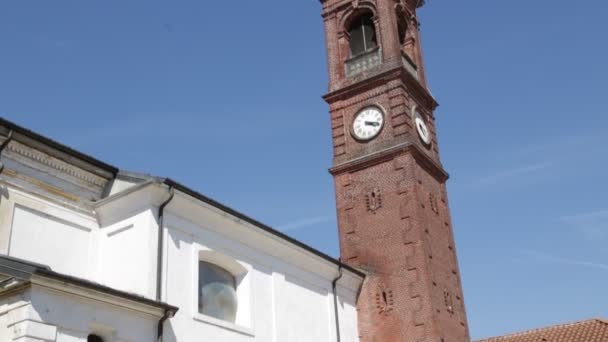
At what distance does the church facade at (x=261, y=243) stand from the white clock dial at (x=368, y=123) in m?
0.05

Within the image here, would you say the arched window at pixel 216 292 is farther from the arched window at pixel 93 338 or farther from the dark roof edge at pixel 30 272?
the dark roof edge at pixel 30 272

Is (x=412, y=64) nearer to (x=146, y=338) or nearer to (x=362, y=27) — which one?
(x=362, y=27)

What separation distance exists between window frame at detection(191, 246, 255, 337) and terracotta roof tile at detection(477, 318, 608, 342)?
1044 centimetres

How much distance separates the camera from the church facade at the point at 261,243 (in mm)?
14156

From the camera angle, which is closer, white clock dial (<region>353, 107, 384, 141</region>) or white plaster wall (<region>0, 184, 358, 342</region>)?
white plaster wall (<region>0, 184, 358, 342</region>)

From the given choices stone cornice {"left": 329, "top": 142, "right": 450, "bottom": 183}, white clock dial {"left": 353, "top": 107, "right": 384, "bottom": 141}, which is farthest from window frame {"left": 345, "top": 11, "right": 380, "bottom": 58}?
stone cornice {"left": 329, "top": 142, "right": 450, "bottom": 183}

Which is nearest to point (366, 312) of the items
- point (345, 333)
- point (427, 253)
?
point (345, 333)

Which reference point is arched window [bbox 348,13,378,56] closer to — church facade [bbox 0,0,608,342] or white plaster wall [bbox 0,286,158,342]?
church facade [bbox 0,0,608,342]

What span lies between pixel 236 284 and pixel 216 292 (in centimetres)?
90

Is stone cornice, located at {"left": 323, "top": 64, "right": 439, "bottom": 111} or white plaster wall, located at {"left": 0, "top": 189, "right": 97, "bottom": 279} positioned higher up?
stone cornice, located at {"left": 323, "top": 64, "right": 439, "bottom": 111}

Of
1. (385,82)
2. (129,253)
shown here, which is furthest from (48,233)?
(385,82)

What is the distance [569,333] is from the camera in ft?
76.3

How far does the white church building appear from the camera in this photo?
13625mm

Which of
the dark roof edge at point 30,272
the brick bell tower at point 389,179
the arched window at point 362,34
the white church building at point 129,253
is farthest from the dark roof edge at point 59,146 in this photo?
the arched window at point 362,34
